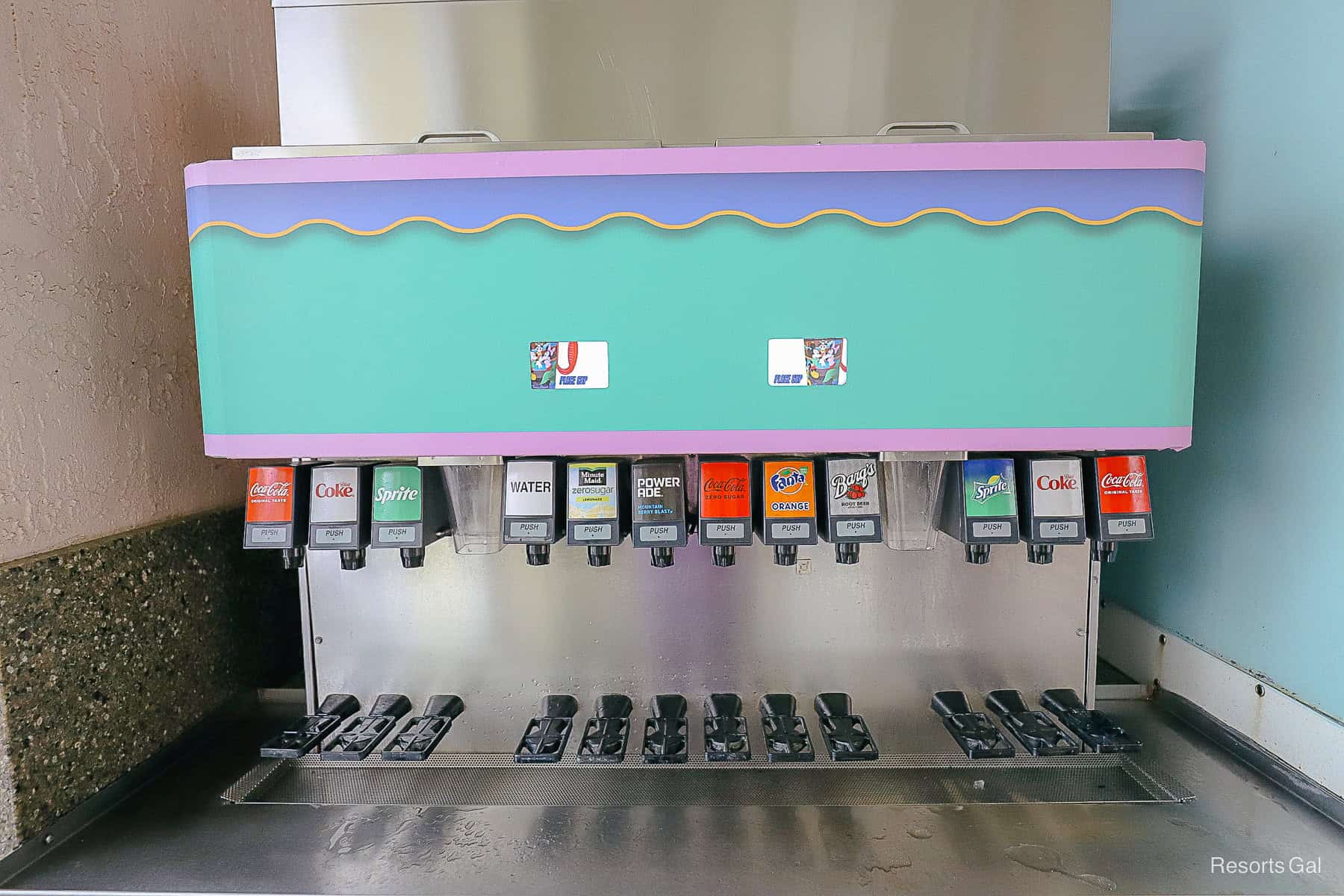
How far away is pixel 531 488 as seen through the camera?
0.91m

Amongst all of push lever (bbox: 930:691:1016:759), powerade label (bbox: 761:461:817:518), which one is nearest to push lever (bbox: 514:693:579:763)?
powerade label (bbox: 761:461:817:518)

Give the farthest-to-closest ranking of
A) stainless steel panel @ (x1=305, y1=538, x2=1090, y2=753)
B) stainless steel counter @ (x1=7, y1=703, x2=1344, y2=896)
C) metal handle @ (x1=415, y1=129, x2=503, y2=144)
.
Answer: stainless steel panel @ (x1=305, y1=538, x2=1090, y2=753), metal handle @ (x1=415, y1=129, x2=503, y2=144), stainless steel counter @ (x1=7, y1=703, x2=1344, y2=896)

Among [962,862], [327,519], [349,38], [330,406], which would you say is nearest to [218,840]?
[327,519]

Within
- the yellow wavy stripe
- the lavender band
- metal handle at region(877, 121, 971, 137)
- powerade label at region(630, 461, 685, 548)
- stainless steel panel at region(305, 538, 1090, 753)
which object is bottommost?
stainless steel panel at region(305, 538, 1090, 753)

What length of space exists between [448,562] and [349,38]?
2.38ft

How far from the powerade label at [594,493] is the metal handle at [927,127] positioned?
51cm

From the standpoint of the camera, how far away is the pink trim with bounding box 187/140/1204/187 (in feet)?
2.78

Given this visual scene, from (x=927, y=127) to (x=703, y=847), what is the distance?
0.91 m

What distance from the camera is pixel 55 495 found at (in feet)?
3.03

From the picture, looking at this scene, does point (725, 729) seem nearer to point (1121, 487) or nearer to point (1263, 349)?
point (1121, 487)

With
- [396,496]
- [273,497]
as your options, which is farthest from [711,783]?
[273,497]

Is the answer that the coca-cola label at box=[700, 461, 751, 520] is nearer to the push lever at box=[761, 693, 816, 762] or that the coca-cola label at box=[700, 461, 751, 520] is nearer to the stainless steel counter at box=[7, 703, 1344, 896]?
the push lever at box=[761, 693, 816, 762]

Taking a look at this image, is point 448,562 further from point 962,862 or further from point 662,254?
point 962,862

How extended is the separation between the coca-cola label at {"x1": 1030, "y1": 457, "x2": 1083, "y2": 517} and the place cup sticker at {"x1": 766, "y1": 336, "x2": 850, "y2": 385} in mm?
259
